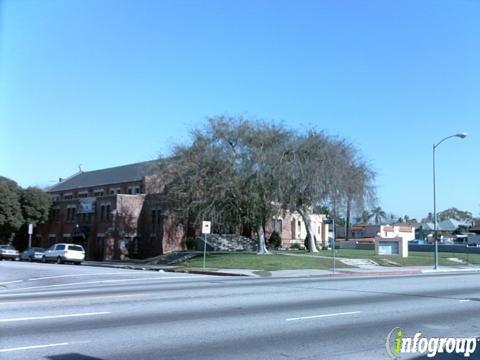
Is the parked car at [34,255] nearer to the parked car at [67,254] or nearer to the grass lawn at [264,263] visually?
the parked car at [67,254]

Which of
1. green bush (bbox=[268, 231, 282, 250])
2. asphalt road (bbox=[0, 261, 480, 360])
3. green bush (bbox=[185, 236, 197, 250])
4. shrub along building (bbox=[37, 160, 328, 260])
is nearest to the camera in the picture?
asphalt road (bbox=[0, 261, 480, 360])

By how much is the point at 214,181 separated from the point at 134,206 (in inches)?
805

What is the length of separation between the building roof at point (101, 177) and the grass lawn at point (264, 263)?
27.5 metres

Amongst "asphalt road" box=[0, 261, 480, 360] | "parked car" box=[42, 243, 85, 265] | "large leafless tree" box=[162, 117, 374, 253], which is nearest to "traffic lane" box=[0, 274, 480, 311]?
"asphalt road" box=[0, 261, 480, 360]

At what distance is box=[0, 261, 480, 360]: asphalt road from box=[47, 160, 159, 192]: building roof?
161 feet

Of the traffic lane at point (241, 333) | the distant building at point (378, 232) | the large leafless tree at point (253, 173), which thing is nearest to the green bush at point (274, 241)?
the large leafless tree at point (253, 173)

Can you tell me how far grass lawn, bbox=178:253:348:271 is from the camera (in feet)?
116

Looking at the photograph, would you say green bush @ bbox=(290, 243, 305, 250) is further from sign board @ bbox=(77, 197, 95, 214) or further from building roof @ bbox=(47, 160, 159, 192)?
sign board @ bbox=(77, 197, 95, 214)

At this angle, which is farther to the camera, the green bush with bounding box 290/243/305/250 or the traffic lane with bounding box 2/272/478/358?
the green bush with bounding box 290/243/305/250

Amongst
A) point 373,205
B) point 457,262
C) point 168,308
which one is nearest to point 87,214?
point 373,205

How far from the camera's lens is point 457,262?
157 ft

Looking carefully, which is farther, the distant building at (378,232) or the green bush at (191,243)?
the distant building at (378,232)

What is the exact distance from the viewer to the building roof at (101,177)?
70.0 m

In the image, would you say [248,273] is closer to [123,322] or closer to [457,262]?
[123,322]
